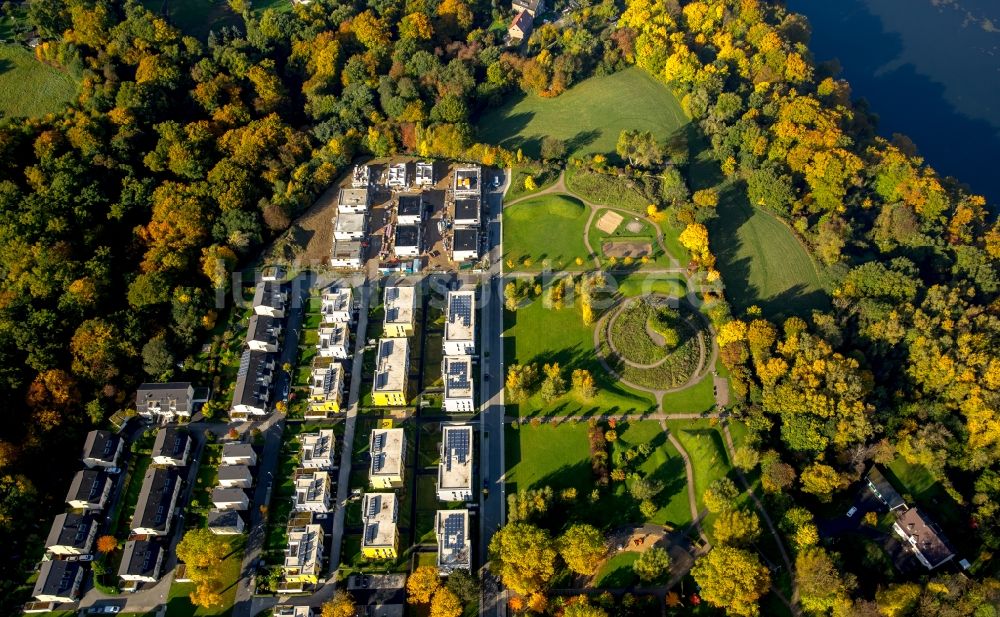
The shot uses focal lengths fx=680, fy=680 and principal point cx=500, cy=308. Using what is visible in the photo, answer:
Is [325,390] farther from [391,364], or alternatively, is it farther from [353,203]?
[353,203]

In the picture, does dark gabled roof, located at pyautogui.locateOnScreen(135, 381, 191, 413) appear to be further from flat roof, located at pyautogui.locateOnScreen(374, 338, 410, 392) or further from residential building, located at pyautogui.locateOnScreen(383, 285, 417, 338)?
residential building, located at pyautogui.locateOnScreen(383, 285, 417, 338)

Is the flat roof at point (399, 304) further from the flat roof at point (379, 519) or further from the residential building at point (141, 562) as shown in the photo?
the residential building at point (141, 562)

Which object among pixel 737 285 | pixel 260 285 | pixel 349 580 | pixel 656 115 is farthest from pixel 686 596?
pixel 656 115

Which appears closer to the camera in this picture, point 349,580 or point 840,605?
point 840,605

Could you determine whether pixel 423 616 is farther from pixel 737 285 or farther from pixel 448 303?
pixel 737 285

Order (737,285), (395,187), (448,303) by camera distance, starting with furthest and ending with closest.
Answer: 1. (395,187)
2. (737,285)
3. (448,303)

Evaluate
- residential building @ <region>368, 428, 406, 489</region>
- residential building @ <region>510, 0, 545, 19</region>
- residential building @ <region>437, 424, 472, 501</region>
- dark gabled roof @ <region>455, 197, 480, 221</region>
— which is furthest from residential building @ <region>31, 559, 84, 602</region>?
residential building @ <region>510, 0, 545, 19</region>

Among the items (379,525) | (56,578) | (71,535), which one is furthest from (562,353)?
(56,578)

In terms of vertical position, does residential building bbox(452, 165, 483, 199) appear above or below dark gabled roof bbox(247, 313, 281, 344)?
above
